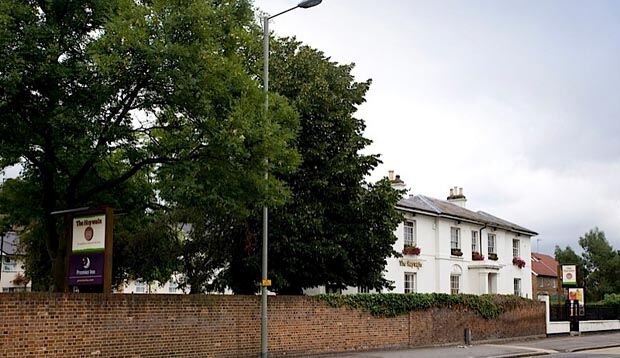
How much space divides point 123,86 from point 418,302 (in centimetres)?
1580

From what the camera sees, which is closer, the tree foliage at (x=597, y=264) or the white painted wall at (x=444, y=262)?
the white painted wall at (x=444, y=262)

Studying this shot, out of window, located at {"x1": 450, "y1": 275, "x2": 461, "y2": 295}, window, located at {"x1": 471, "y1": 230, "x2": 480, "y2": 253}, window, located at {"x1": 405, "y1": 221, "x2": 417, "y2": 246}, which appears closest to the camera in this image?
window, located at {"x1": 405, "y1": 221, "x2": 417, "y2": 246}

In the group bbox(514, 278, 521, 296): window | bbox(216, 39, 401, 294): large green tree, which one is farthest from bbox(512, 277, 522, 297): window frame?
bbox(216, 39, 401, 294): large green tree

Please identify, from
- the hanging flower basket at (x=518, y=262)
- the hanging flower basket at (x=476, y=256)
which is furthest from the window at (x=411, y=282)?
Result: the hanging flower basket at (x=518, y=262)

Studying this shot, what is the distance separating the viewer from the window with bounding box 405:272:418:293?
40.3 metres

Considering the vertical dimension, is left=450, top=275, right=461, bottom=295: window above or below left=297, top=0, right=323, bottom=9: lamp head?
below

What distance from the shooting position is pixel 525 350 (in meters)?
27.7

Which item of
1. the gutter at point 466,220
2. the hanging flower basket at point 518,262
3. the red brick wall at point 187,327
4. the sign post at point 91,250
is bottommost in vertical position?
Result: the red brick wall at point 187,327

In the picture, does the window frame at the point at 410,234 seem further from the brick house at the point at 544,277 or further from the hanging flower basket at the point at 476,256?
the brick house at the point at 544,277

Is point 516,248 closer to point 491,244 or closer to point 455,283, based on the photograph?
point 491,244

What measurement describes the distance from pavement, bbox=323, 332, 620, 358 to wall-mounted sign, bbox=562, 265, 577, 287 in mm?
4326

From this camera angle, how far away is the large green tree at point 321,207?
2522 cm

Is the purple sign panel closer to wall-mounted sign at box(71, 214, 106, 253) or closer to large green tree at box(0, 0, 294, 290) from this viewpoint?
wall-mounted sign at box(71, 214, 106, 253)

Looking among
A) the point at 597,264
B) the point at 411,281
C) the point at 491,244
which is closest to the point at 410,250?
the point at 411,281
